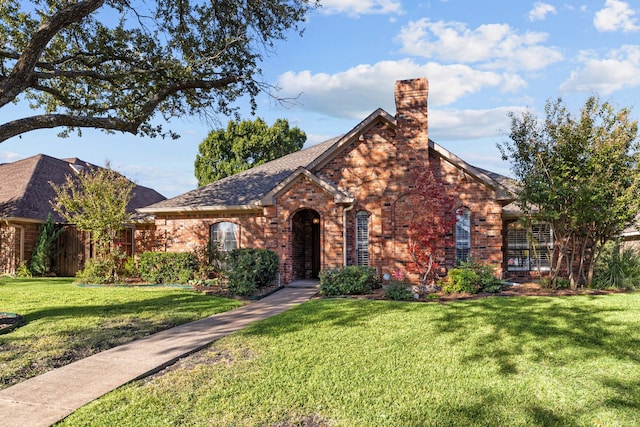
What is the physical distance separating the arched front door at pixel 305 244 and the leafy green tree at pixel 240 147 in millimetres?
20460

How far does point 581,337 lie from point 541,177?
655cm

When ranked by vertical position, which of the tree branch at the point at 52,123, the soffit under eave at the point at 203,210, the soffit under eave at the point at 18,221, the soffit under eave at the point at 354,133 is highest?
the soffit under eave at the point at 354,133

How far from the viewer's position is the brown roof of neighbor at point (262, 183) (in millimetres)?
13766

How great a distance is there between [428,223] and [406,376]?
676 cm

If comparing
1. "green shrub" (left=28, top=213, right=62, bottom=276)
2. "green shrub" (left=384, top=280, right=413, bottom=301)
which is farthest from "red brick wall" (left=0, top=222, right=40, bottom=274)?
"green shrub" (left=384, top=280, right=413, bottom=301)

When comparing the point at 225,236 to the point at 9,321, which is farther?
the point at 225,236

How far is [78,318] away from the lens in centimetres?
915

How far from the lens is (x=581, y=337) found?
726 centimetres

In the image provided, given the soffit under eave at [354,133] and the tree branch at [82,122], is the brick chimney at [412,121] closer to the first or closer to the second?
the soffit under eave at [354,133]

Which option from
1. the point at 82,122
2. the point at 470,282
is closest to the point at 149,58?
the point at 82,122

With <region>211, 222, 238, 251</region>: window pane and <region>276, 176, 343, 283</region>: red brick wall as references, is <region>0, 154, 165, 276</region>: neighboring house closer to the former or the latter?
<region>211, 222, 238, 251</region>: window pane

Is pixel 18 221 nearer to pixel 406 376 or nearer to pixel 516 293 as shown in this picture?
pixel 406 376

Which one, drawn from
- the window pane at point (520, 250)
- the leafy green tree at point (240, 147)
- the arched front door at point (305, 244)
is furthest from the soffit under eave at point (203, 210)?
the leafy green tree at point (240, 147)

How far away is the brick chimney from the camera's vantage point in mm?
13578
